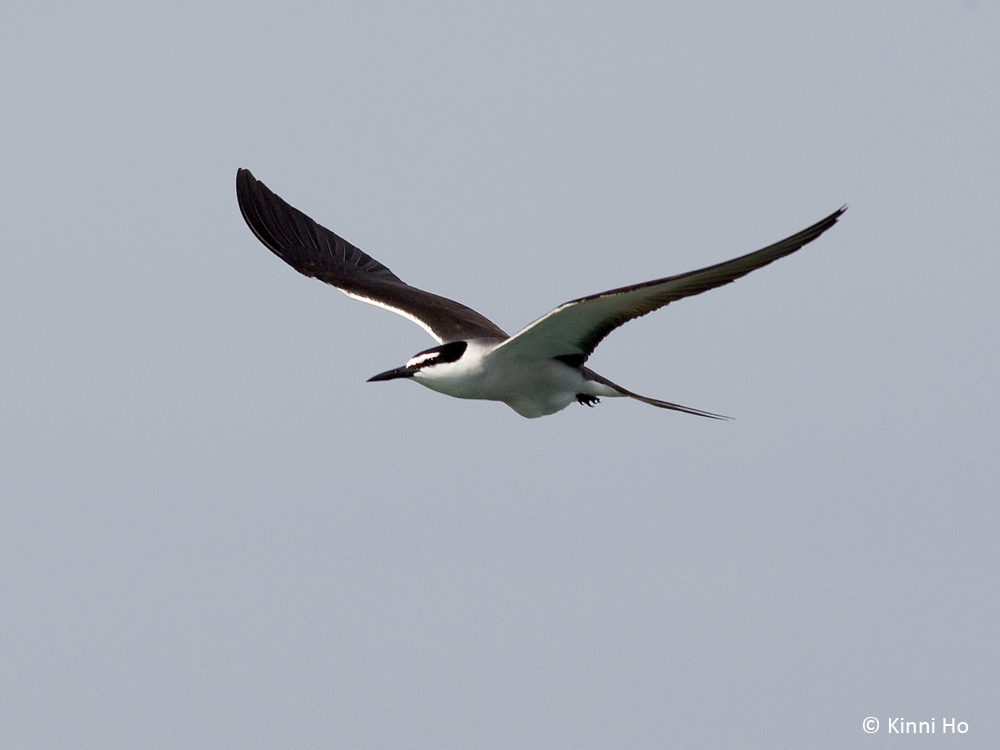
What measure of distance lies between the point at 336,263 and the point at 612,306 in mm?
5995

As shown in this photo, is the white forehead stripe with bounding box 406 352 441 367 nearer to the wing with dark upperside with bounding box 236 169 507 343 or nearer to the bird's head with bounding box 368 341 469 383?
the bird's head with bounding box 368 341 469 383

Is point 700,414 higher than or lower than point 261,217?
lower

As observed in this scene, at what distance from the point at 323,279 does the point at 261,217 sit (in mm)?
1587

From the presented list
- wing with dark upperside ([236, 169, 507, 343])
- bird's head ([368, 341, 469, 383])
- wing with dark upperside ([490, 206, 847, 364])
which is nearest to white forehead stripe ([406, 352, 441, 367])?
bird's head ([368, 341, 469, 383])

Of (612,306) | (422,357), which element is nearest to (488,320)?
(422,357)

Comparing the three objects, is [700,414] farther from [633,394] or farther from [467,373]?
[467,373]

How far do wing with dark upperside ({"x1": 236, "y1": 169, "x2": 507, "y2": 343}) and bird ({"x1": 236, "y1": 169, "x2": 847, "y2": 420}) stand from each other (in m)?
0.01

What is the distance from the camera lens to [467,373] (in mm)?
13789

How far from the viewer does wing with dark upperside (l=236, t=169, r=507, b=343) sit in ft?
51.7

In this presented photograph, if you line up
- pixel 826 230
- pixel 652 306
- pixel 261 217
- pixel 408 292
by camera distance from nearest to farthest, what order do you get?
pixel 826 230 < pixel 652 306 < pixel 408 292 < pixel 261 217

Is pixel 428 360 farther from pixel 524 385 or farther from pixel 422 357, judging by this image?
pixel 524 385

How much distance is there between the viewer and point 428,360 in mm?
13938

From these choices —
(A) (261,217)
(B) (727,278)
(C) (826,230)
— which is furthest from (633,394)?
(A) (261,217)

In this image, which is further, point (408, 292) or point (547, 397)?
point (408, 292)
